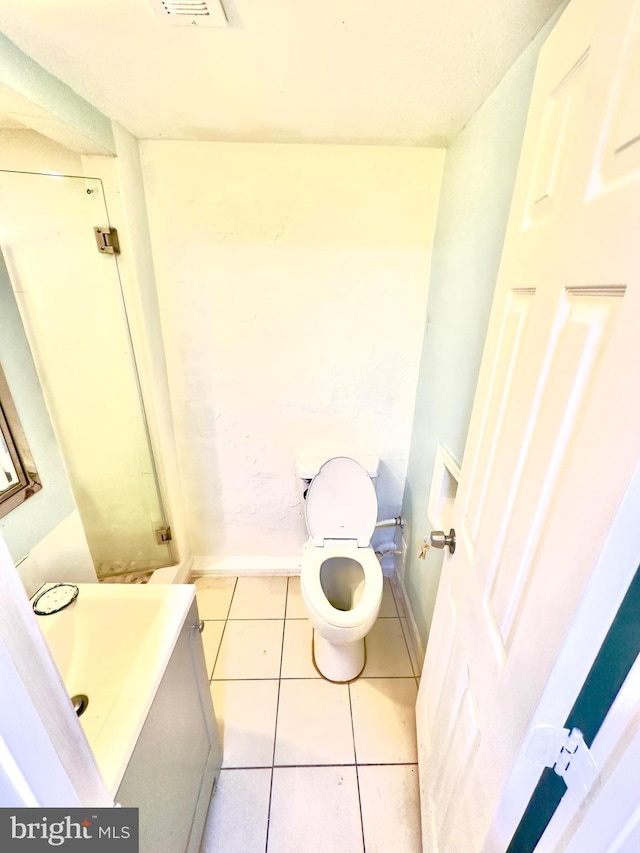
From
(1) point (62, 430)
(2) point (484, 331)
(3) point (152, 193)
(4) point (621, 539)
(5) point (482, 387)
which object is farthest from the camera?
(1) point (62, 430)

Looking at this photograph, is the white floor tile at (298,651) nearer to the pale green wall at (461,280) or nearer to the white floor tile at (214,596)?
the white floor tile at (214,596)

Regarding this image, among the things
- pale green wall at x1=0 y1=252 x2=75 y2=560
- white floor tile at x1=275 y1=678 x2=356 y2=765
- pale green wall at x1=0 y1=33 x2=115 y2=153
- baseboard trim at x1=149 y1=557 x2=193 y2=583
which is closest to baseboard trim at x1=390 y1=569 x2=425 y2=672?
white floor tile at x1=275 y1=678 x2=356 y2=765

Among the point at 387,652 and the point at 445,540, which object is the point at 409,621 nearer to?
the point at 387,652

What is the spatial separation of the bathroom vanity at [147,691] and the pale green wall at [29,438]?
22 cm

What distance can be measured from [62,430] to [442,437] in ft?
5.41

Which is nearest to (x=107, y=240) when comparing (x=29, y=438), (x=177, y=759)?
(x=29, y=438)

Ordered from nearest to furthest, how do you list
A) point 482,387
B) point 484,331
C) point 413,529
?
point 482,387, point 484,331, point 413,529

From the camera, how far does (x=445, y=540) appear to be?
3.19ft

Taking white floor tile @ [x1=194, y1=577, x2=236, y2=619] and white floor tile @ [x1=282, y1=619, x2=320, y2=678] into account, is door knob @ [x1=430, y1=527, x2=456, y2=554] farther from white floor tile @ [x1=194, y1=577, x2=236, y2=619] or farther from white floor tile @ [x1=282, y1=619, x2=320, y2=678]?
white floor tile @ [x1=194, y1=577, x2=236, y2=619]

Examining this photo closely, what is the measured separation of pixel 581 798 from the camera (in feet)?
A: 1.45

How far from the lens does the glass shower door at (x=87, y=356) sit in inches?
52.0

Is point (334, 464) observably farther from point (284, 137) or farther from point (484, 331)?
point (284, 137)

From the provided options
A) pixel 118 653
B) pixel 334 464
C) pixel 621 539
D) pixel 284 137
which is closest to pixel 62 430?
pixel 118 653

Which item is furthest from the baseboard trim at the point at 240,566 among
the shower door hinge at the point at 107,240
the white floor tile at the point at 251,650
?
the shower door hinge at the point at 107,240
